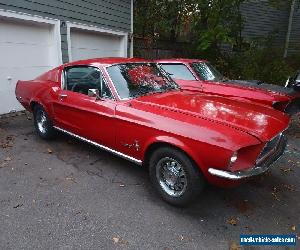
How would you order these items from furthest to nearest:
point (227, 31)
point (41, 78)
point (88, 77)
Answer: point (227, 31)
point (41, 78)
point (88, 77)

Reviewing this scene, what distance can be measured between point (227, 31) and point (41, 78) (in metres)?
9.55

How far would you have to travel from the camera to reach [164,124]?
11.7ft

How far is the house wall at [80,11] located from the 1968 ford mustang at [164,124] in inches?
122

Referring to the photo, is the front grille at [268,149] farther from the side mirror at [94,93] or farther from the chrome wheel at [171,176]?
the side mirror at [94,93]

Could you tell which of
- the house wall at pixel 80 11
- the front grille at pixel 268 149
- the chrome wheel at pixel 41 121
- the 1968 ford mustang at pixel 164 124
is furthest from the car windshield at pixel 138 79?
the house wall at pixel 80 11

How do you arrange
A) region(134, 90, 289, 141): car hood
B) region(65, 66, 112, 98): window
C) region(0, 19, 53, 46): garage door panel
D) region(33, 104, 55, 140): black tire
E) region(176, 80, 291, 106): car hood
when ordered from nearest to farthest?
region(134, 90, 289, 141): car hood, region(65, 66, 112, 98): window, region(33, 104, 55, 140): black tire, region(176, 80, 291, 106): car hood, region(0, 19, 53, 46): garage door panel

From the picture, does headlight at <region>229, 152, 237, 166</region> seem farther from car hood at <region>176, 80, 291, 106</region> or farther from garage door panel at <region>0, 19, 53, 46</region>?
garage door panel at <region>0, 19, 53, 46</region>

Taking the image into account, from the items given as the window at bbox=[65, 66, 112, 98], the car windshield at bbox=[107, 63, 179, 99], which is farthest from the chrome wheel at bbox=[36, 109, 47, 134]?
the car windshield at bbox=[107, 63, 179, 99]

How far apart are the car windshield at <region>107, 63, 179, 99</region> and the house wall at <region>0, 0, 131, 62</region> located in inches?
162

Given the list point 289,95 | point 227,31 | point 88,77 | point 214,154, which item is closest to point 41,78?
point 88,77

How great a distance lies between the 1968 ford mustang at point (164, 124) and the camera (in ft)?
10.4

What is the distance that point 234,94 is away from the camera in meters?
6.54

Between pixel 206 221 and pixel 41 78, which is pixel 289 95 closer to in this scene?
pixel 206 221

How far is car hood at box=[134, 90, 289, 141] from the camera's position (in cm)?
338
